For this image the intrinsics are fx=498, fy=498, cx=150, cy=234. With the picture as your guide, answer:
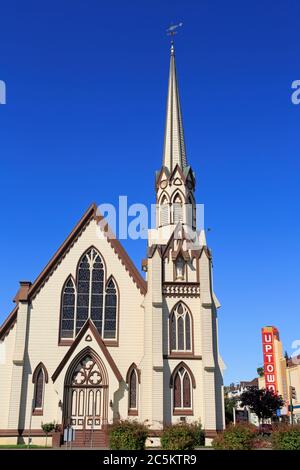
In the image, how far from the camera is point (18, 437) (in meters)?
33.3

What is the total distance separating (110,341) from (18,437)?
8.83 metres

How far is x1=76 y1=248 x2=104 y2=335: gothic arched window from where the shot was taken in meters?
36.9

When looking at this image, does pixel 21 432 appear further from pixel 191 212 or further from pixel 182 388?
pixel 191 212

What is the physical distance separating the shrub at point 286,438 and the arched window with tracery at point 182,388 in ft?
46.6

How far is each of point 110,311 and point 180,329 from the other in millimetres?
5422

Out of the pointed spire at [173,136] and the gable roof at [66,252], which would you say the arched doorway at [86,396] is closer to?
the gable roof at [66,252]

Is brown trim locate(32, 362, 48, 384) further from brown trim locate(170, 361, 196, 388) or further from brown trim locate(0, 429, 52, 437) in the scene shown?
brown trim locate(170, 361, 196, 388)

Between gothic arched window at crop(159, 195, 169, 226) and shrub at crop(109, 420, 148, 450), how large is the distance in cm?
2088

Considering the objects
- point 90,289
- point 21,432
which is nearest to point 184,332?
point 90,289

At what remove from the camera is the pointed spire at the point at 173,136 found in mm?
43694

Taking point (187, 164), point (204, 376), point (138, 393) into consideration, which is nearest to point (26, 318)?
point (138, 393)

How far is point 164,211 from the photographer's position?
41.8 m

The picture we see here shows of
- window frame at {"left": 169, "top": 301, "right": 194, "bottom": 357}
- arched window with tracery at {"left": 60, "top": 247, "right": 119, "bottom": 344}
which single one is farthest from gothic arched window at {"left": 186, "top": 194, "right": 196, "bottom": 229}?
arched window with tracery at {"left": 60, "top": 247, "right": 119, "bottom": 344}

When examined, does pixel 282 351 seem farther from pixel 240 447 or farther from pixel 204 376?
pixel 240 447
